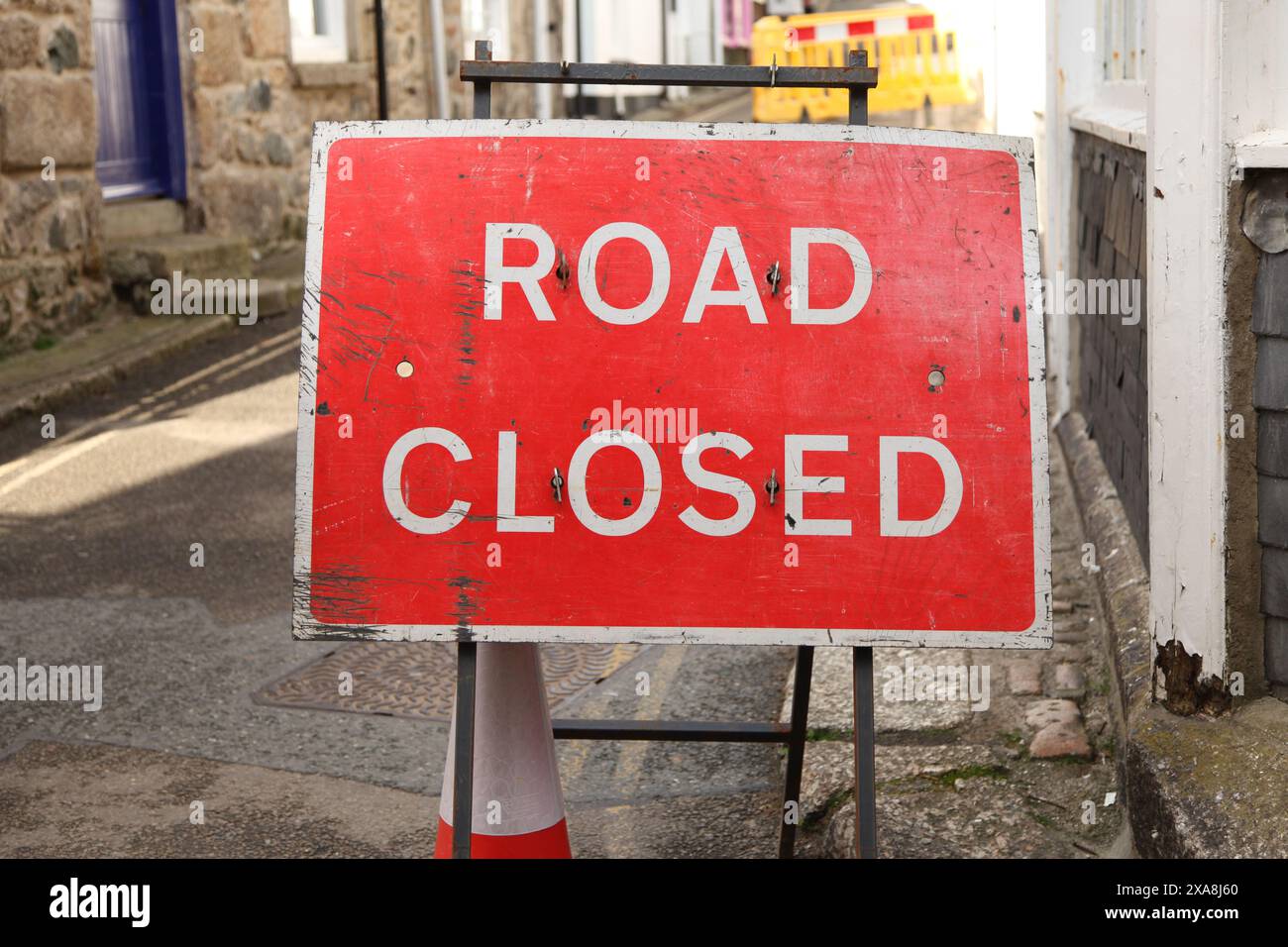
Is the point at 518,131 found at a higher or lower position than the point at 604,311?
higher

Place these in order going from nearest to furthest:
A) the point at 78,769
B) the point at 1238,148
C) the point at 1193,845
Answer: the point at 1193,845
the point at 1238,148
the point at 78,769

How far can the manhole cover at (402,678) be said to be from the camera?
4.34 metres

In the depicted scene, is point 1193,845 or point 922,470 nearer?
point 922,470

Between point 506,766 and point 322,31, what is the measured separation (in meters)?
11.3

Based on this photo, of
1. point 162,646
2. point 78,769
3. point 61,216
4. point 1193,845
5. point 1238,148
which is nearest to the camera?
point 1193,845

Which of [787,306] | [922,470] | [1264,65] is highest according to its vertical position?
[1264,65]

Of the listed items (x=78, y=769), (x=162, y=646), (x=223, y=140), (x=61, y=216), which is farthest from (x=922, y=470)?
(x=223, y=140)

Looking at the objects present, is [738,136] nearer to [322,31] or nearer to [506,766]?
[506,766]

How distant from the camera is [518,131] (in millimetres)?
2510

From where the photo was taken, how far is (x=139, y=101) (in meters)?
10.7

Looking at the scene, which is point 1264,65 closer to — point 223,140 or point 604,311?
point 604,311

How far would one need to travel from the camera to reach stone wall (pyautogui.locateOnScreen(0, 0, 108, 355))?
331 inches

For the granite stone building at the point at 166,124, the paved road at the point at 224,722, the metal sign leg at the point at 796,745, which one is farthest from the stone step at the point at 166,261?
the metal sign leg at the point at 796,745

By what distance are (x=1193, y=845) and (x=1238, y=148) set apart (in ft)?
4.14
